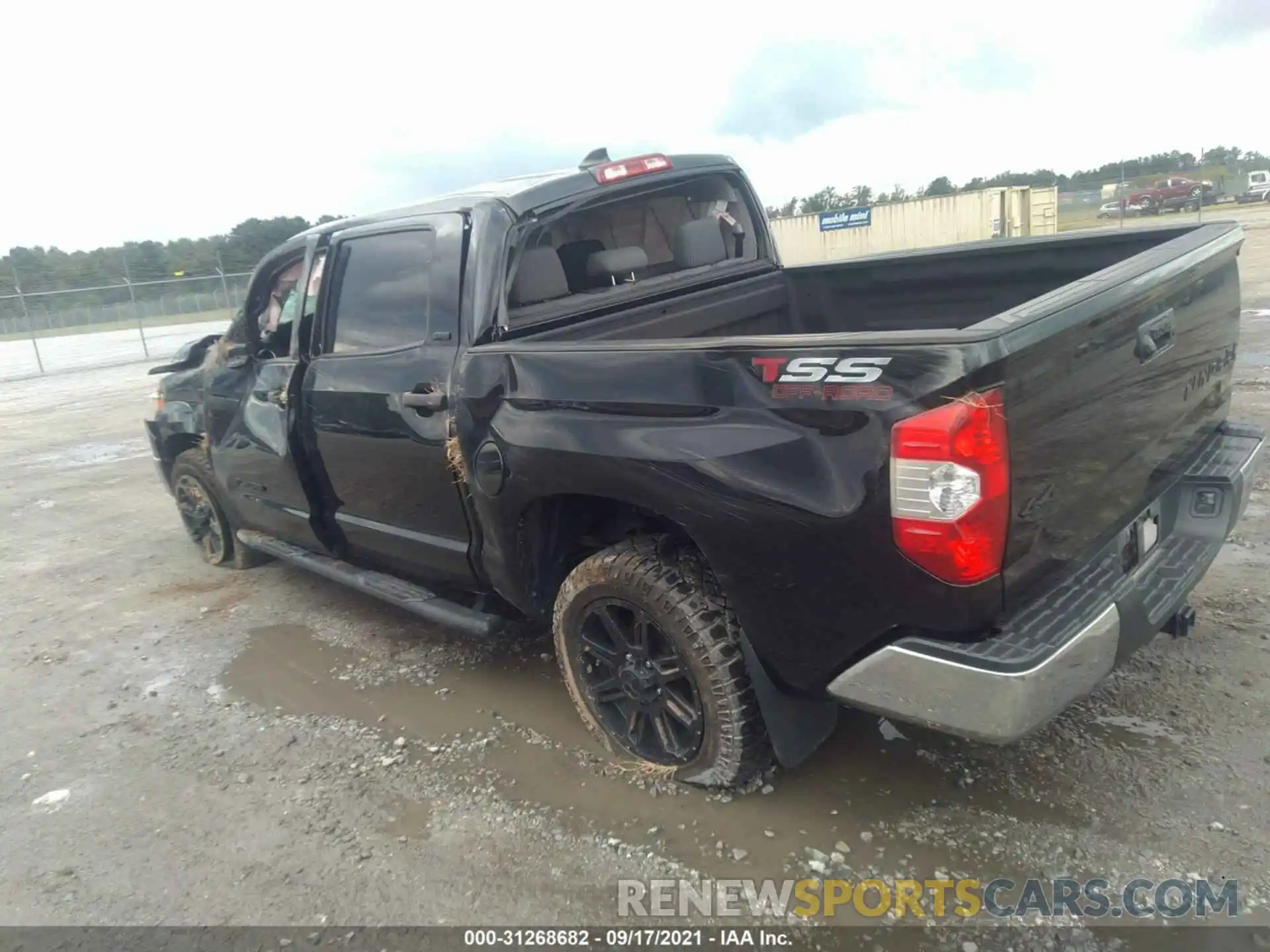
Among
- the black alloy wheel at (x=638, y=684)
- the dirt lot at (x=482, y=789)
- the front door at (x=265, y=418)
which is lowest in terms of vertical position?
the dirt lot at (x=482, y=789)

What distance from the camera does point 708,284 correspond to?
411 centimetres

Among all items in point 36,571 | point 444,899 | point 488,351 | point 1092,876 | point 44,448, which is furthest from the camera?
point 44,448

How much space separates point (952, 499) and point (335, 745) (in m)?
2.64

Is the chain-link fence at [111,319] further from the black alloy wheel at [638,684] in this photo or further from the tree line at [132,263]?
the black alloy wheel at [638,684]

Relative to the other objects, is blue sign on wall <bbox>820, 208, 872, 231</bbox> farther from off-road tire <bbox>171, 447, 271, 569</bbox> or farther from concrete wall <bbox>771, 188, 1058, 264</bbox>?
off-road tire <bbox>171, 447, 271, 569</bbox>

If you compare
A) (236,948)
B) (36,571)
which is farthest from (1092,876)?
(36,571)

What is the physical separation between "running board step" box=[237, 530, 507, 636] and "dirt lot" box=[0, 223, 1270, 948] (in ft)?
1.27

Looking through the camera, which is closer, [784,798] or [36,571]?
[784,798]

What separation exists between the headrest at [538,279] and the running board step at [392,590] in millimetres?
1265

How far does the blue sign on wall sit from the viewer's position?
2862 centimetres

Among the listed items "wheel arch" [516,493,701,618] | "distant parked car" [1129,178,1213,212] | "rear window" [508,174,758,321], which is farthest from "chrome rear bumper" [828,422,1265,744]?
"distant parked car" [1129,178,1213,212]

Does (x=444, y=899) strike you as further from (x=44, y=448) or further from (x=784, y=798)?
(x=44, y=448)

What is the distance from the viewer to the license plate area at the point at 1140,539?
8.60 feet

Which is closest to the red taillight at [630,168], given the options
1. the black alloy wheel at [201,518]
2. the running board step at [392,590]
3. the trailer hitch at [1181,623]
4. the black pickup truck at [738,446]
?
the black pickup truck at [738,446]
